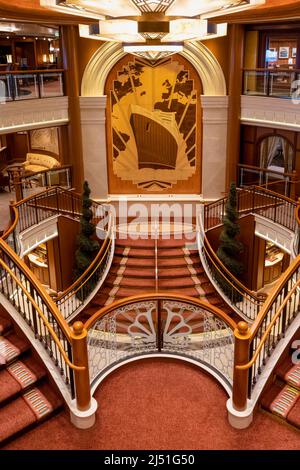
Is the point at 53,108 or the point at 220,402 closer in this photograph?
the point at 220,402

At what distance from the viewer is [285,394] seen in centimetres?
476

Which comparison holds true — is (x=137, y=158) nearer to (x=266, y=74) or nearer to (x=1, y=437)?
(x=266, y=74)

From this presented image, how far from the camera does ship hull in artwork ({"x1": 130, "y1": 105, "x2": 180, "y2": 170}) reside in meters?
13.2

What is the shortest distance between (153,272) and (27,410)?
6662mm

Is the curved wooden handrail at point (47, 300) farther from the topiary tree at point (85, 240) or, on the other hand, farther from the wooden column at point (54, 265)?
the wooden column at point (54, 265)

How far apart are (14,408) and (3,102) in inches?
317

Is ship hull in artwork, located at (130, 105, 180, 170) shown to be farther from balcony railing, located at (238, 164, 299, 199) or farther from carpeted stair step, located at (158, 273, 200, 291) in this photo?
carpeted stair step, located at (158, 273, 200, 291)

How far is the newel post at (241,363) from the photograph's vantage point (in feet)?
14.1

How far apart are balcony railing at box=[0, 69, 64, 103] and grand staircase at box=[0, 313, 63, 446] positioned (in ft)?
23.9

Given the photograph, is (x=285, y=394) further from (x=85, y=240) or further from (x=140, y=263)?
(x=85, y=240)

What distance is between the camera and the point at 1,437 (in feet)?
14.0

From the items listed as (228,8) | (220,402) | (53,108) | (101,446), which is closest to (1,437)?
(101,446)

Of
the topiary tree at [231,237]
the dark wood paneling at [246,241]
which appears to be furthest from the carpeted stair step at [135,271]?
the dark wood paneling at [246,241]

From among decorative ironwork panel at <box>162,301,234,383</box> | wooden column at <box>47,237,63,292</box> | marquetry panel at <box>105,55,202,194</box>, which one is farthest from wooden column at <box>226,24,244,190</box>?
decorative ironwork panel at <box>162,301,234,383</box>
